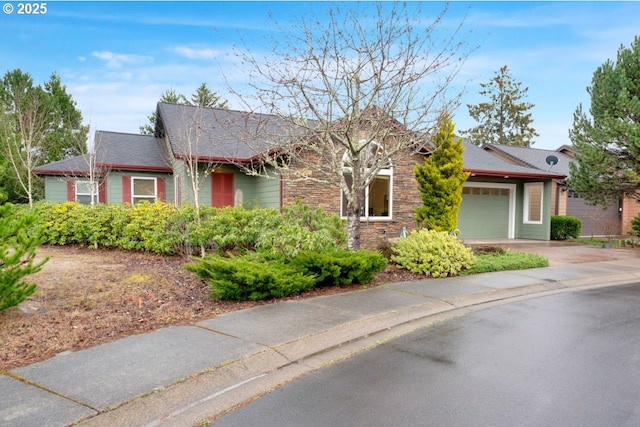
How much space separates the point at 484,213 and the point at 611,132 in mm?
5321

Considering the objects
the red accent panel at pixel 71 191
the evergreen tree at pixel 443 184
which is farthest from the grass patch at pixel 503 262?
the red accent panel at pixel 71 191

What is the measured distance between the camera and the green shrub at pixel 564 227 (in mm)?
18531

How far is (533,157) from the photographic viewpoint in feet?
74.2

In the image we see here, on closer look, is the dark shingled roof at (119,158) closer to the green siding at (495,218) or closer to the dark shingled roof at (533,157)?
the green siding at (495,218)

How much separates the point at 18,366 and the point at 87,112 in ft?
49.0

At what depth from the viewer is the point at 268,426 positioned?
10.3 feet

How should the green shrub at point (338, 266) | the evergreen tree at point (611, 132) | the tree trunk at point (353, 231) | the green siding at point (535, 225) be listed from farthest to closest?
the green siding at point (535, 225)
the evergreen tree at point (611, 132)
the tree trunk at point (353, 231)
the green shrub at point (338, 266)

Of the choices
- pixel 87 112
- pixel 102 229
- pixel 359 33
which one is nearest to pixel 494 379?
pixel 359 33

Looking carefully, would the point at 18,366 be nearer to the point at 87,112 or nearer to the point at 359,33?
the point at 359,33

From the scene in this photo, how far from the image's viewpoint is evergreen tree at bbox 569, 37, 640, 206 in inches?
547

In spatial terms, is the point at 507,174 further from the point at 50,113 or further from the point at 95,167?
the point at 50,113

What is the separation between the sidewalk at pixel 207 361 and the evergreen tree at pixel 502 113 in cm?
4212

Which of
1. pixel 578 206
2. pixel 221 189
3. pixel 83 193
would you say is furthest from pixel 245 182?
pixel 578 206

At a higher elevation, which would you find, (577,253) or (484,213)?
(484,213)
